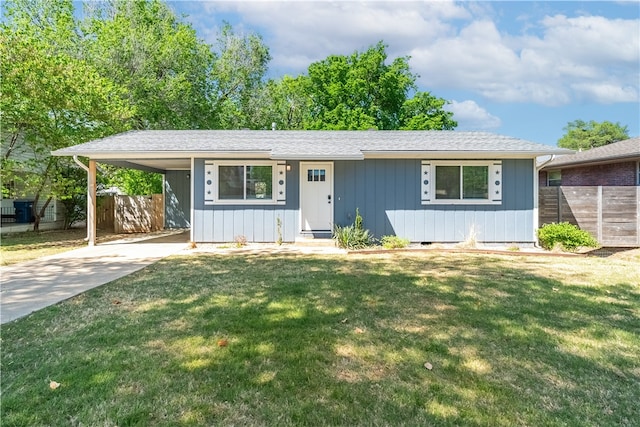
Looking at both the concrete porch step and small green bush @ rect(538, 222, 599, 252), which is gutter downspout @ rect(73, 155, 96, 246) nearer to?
the concrete porch step

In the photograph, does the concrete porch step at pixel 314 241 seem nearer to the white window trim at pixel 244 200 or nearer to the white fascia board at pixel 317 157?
the white window trim at pixel 244 200

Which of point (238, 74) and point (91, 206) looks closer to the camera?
point (91, 206)

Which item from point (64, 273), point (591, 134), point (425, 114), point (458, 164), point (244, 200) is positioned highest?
point (591, 134)

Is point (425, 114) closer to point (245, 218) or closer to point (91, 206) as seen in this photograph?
point (245, 218)

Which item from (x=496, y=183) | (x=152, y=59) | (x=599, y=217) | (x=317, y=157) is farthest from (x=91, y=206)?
(x=599, y=217)

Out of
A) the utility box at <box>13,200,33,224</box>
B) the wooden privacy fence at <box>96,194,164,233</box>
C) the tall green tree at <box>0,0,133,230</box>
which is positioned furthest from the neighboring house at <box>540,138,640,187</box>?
the utility box at <box>13,200,33,224</box>

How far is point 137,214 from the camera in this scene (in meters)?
14.4

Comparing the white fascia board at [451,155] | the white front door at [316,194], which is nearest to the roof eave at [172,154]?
the white front door at [316,194]

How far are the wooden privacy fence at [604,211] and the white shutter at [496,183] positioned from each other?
198 centimetres

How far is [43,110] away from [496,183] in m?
13.2

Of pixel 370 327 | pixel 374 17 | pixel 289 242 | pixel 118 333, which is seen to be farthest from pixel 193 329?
pixel 374 17

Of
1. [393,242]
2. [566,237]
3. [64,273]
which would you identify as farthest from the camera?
[393,242]

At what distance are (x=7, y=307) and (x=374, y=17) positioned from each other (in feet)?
47.5

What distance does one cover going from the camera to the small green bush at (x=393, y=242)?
9359 millimetres
